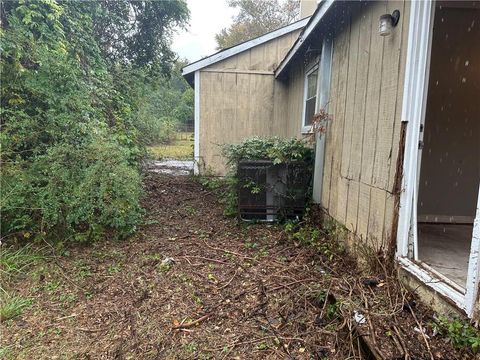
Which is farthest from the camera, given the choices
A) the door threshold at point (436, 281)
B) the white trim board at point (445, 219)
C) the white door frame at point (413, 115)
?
the white trim board at point (445, 219)

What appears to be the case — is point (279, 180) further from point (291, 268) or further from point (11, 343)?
point (11, 343)

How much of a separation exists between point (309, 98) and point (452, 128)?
2.55 metres

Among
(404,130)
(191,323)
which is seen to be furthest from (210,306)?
(404,130)

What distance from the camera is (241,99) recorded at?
8.19 metres

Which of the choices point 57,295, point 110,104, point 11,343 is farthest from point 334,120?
point 110,104

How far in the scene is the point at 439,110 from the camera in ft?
13.1

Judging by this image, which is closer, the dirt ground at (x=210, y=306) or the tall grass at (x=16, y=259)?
the dirt ground at (x=210, y=306)

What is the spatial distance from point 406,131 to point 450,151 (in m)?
2.06

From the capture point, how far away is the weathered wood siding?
26.4 ft

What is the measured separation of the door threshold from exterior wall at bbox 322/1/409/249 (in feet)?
0.96

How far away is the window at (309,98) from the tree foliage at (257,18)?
1661 centimetres

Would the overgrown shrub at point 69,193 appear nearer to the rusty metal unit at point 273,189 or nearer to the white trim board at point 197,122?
the rusty metal unit at point 273,189

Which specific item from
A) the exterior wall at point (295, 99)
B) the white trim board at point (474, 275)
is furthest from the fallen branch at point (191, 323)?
the exterior wall at point (295, 99)

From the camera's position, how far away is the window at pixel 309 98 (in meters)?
5.65
